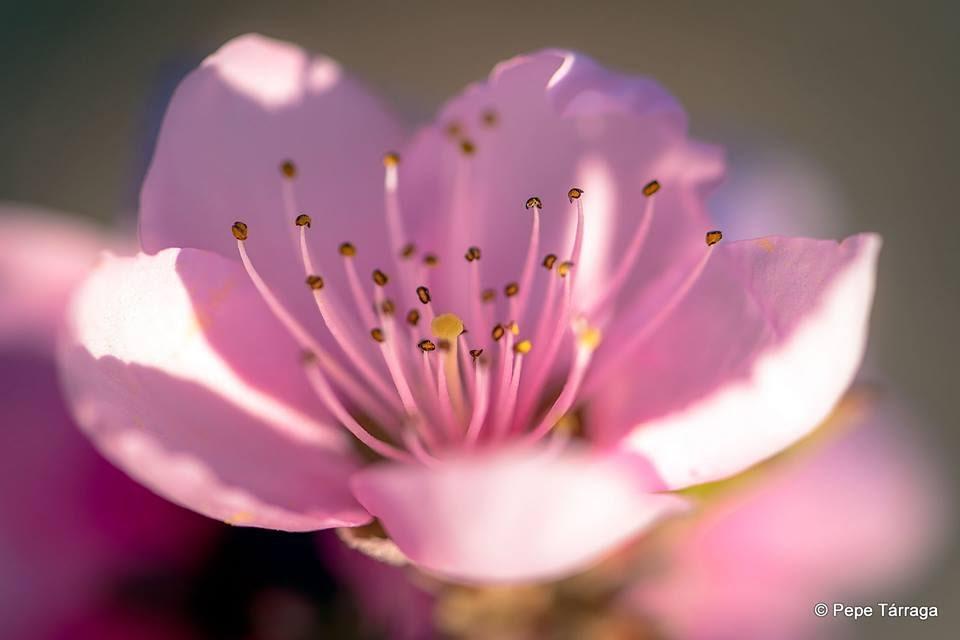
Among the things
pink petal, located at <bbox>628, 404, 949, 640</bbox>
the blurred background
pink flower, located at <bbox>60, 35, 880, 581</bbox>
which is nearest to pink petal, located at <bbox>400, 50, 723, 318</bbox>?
pink flower, located at <bbox>60, 35, 880, 581</bbox>

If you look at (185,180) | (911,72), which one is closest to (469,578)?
(185,180)

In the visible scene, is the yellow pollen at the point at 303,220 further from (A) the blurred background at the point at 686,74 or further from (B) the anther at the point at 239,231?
(A) the blurred background at the point at 686,74

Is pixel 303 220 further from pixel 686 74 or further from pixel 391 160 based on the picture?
pixel 686 74

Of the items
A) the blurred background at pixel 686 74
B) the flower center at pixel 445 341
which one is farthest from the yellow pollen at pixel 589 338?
the blurred background at pixel 686 74

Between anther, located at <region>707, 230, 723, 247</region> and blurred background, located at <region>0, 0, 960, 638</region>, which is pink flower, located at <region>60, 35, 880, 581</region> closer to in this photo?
anther, located at <region>707, 230, 723, 247</region>

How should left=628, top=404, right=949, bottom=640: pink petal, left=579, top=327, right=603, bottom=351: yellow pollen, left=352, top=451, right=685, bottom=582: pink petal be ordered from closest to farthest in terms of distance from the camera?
left=352, top=451, right=685, bottom=582: pink petal < left=579, top=327, right=603, bottom=351: yellow pollen < left=628, top=404, right=949, bottom=640: pink petal

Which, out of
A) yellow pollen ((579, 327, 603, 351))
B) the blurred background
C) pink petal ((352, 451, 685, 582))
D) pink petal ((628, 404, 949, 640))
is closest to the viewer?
pink petal ((352, 451, 685, 582))

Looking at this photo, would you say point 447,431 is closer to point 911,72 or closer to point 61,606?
point 61,606

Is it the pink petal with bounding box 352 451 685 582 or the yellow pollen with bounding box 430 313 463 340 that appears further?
the yellow pollen with bounding box 430 313 463 340
